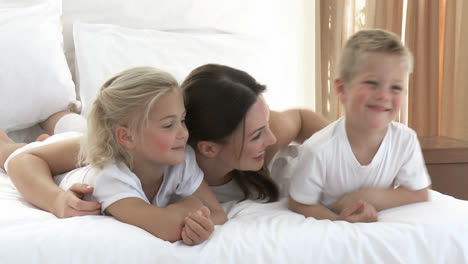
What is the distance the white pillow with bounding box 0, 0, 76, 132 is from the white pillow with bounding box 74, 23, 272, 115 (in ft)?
0.28

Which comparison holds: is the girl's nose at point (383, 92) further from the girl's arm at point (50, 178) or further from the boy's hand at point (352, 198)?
the girl's arm at point (50, 178)

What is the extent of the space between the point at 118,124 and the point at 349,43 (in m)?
0.54

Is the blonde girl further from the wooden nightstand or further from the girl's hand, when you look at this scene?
the wooden nightstand

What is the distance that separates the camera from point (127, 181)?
3.34ft

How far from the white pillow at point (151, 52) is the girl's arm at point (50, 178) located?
0.55m

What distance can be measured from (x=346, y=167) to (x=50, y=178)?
2.29 feet

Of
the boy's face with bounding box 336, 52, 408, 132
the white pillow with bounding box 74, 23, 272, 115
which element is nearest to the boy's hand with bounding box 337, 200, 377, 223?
the boy's face with bounding box 336, 52, 408, 132

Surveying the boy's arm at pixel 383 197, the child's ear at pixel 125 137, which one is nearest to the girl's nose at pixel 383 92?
the boy's arm at pixel 383 197

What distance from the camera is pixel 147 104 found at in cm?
102

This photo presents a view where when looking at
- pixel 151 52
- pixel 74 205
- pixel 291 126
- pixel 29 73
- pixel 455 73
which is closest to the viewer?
pixel 74 205

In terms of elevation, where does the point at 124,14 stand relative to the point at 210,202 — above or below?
above

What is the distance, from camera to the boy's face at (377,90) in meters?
1.04

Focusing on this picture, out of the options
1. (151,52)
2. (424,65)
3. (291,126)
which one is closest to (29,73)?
(151,52)

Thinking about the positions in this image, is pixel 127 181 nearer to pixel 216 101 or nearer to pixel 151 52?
pixel 216 101
